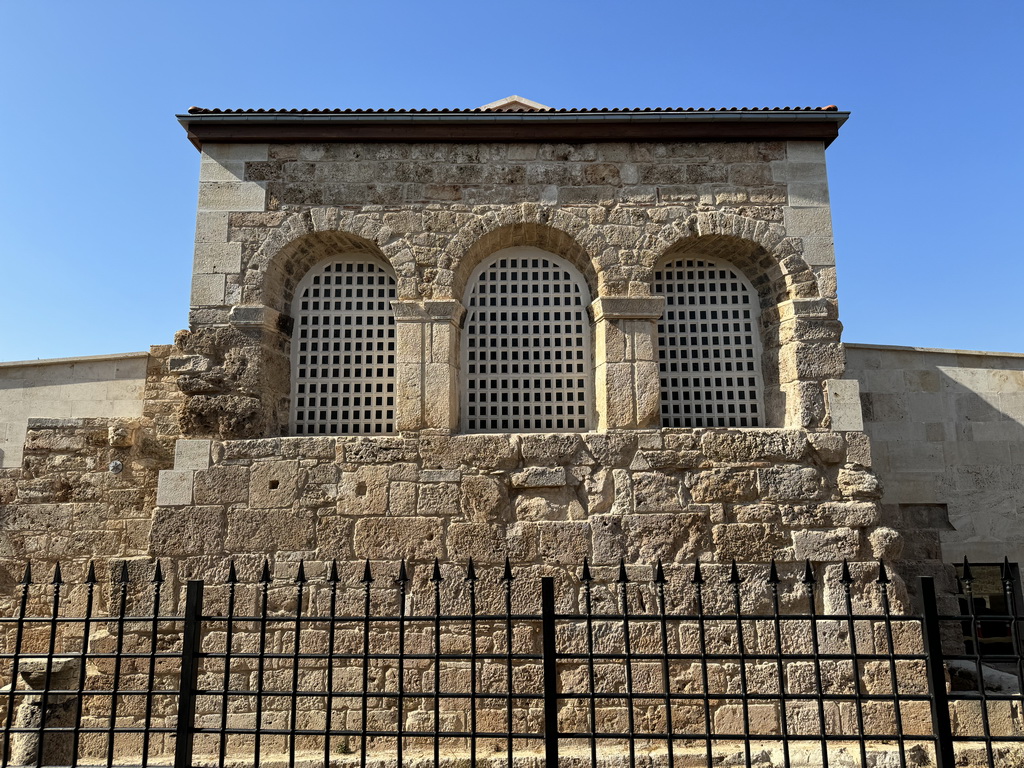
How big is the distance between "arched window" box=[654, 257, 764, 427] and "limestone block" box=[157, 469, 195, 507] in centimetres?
414

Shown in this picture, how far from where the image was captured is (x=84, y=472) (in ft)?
21.7

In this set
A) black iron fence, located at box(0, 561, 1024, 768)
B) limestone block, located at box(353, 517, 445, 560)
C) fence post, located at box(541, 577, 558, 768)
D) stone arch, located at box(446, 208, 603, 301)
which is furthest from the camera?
stone arch, located at box(446, 208, 603, 301)

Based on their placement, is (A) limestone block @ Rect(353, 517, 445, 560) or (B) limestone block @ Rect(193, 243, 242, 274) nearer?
(A) limestone block @ Rect(353, 517, 445, 560)

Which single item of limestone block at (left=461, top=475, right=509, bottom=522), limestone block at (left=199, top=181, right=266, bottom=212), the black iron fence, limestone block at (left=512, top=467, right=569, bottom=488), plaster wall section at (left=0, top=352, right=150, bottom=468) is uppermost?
limestone block at (left=199, top=181, right=266, bottom=212)

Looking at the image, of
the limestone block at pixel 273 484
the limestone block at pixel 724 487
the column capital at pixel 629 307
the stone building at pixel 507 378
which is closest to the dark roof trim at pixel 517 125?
the stone building at pixel 507 378

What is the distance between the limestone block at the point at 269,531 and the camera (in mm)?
5707

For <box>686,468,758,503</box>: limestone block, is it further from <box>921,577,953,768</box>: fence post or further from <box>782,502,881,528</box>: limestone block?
<box>921,577,953,768</box>: fence post

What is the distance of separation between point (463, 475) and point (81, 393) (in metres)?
4.26

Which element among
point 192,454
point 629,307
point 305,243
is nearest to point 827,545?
point 629,307

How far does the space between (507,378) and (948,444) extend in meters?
4.53

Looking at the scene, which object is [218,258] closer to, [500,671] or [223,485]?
[223,485]

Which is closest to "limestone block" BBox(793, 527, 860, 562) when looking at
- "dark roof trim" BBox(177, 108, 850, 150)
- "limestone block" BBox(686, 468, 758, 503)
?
"limestone block" BBox(686, 468, 758, 503)

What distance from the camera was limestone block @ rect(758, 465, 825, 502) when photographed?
5789 mm

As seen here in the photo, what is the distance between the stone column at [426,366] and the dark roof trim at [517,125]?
1616 millimetres
